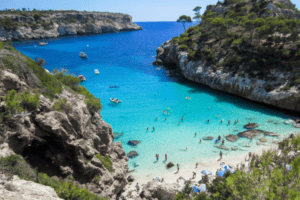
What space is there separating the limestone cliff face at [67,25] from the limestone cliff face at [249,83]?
11233cm

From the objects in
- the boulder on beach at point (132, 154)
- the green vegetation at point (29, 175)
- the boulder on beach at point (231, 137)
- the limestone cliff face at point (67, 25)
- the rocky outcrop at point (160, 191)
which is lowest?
the boulder on beach at point (132, 154)

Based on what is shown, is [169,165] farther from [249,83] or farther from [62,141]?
[249,83]


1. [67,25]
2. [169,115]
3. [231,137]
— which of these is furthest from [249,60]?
[67,25]

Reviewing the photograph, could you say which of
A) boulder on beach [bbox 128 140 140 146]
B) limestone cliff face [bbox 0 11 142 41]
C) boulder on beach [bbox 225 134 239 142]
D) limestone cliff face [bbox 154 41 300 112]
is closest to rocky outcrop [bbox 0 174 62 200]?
boulder on beach [bbox 128 140 140 146]

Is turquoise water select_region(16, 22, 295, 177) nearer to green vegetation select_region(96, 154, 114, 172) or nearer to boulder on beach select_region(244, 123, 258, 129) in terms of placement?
boulder on beach select_region(244, 123, 258, 129)

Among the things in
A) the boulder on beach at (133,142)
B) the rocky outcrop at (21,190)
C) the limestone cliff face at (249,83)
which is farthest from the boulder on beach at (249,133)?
the rocky outcrop at (21,190)

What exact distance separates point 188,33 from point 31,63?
58.6m

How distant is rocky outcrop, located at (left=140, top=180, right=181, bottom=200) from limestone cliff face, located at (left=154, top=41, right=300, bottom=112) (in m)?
27.2

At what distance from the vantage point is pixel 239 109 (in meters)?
35.0

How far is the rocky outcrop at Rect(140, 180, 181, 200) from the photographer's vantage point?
52.9ft

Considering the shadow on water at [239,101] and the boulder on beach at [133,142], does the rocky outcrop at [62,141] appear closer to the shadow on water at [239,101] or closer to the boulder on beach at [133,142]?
the boulder on beach at [133,142]

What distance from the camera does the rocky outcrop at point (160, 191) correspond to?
52.9 feet

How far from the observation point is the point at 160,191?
1655 cm

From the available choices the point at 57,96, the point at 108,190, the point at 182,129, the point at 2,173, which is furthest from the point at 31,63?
the point at 182,129
